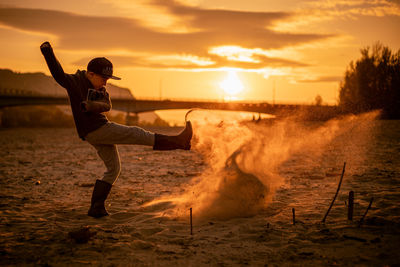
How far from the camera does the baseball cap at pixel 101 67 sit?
4492 mm

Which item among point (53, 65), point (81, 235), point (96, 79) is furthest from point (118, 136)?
point (81, 235)

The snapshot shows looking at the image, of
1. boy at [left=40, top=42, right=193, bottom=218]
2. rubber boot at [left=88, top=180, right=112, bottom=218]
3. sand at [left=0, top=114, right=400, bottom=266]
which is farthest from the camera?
rubber boot at [left=88, top=180, right=112, bottom=218]

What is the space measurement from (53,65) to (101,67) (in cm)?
59

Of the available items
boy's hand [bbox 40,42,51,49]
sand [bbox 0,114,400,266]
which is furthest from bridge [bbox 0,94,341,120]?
boy's hand [bbox 40,42,51,49]

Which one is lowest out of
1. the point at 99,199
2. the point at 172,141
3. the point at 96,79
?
the point at 99,199

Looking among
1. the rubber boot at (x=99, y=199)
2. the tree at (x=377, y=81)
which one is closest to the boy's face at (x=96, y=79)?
the rubber boot at (x=99, y=199)

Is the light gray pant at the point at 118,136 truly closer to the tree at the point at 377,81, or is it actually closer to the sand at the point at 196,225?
the sand at the point at 196,225

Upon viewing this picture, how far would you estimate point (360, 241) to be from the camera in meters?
3.44

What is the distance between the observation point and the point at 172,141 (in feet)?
14.9

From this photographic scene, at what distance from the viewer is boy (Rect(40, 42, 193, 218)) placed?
4.28 meters

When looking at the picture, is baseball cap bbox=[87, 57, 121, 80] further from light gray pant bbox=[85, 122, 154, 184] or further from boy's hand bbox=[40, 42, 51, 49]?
light gray pant bbox=[85, 122, 154, 184]

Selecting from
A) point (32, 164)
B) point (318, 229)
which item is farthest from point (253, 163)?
point (32, 164)

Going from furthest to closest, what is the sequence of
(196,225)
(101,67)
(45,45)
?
(101,67), (196,225), (45,45)

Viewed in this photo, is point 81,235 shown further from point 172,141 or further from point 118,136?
point 172,141
